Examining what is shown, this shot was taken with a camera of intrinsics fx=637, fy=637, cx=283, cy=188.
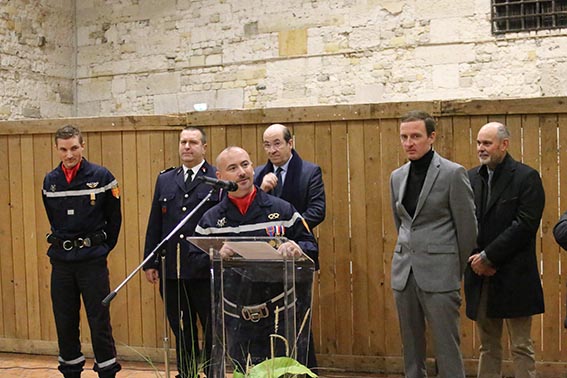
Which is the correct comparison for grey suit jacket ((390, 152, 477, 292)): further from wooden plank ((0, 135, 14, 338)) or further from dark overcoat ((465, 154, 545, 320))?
wooden plank ((0, 135, 14, 338))

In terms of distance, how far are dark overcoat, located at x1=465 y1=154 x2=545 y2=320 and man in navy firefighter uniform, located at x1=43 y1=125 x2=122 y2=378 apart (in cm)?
222

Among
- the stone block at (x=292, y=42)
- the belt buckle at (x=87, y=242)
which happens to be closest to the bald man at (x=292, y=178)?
the belt buckle at (x=87, y=242)

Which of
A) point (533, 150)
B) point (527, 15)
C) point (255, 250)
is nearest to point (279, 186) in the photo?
point (255, 250)

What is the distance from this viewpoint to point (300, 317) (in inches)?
103

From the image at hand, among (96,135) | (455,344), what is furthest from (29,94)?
(455,344)

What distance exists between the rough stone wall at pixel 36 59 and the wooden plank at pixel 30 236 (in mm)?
3644

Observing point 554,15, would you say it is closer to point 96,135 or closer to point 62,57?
point 96,135

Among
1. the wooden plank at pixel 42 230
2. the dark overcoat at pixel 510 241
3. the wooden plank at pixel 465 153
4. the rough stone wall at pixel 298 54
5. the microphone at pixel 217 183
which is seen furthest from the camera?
the rough stone wall at pixel 298 54

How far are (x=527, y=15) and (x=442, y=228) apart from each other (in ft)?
16.5

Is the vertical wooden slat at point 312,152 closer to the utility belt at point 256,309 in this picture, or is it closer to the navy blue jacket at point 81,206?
the navy blue jacket at point 81,206

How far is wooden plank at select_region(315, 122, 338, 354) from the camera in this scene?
15.3 feet

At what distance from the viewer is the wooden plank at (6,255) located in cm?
523

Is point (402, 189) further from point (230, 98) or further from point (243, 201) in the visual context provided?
point (230, 98)

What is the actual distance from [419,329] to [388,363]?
1.25 m
